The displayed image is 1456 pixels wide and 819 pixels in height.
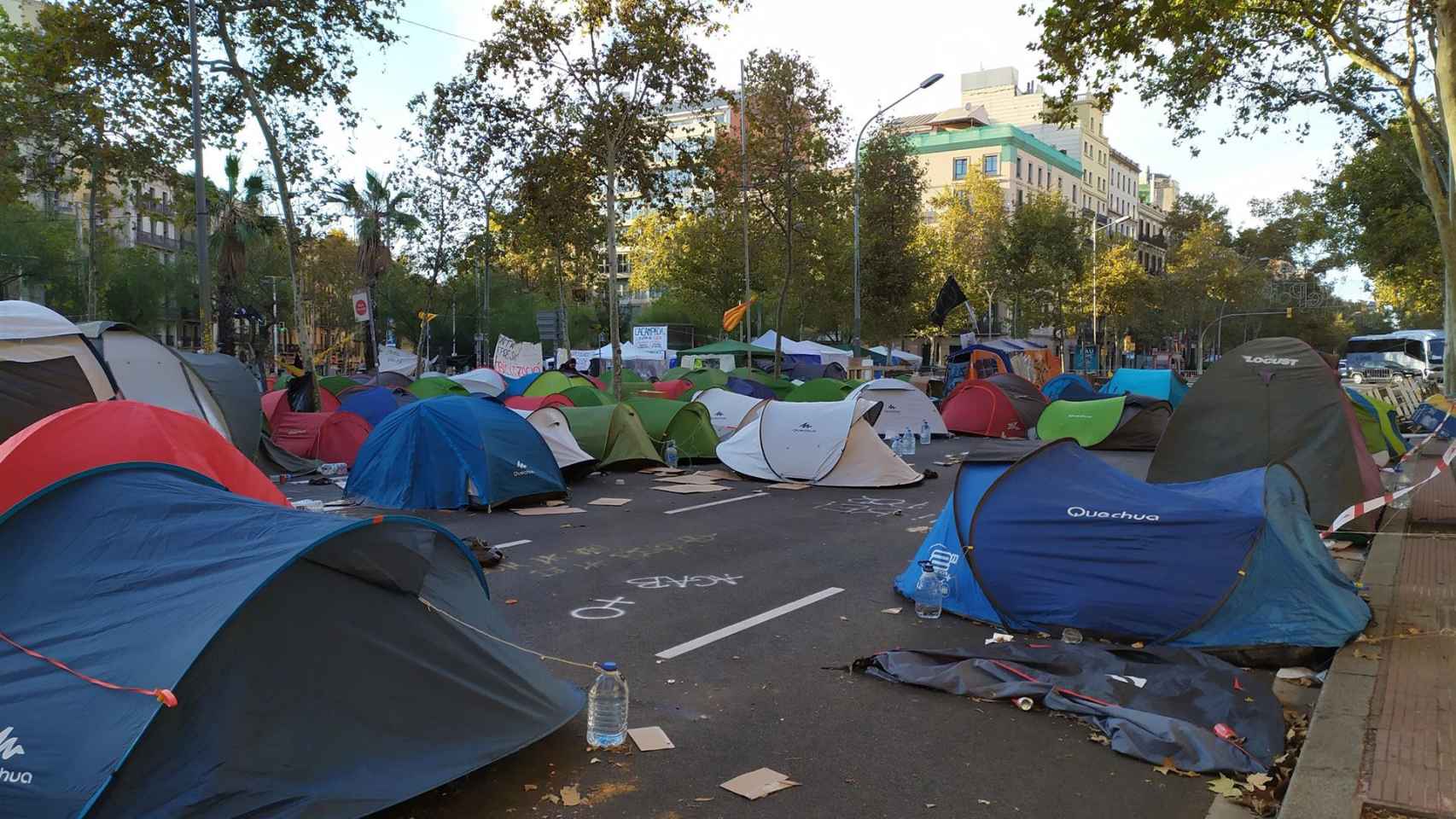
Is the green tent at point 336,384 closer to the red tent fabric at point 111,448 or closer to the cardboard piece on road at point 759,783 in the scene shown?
the red tent fabric at point 111,448

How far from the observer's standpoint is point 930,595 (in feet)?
23.2

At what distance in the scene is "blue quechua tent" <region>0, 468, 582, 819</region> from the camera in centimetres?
349

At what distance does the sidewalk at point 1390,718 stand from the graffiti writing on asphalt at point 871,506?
208 inches

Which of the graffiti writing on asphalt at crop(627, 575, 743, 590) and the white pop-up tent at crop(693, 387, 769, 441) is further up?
the white pop-up tent at crop(693, 387, 769, 441)

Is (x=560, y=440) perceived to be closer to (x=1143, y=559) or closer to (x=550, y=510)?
(x=550, y=510)

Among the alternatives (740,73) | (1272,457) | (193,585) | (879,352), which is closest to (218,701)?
(193,585)

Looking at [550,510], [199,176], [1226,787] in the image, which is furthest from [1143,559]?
[199,176]

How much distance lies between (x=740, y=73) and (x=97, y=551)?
2682cm

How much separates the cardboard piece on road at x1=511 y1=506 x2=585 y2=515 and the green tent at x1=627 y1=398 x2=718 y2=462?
480cm

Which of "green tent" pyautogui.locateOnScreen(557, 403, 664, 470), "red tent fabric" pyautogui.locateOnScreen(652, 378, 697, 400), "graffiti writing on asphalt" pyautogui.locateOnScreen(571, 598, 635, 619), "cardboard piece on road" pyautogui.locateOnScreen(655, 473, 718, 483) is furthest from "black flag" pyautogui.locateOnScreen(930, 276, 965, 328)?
"graffiti writing on asphalt" pyautogui.locateOnScreen(571, 598, 635, 619)

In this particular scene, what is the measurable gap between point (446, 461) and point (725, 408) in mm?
7048

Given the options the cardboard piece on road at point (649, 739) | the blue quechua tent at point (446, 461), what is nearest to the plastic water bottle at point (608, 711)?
the cardboard piece on road at point (649, 739)

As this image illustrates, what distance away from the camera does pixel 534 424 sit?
1411cm

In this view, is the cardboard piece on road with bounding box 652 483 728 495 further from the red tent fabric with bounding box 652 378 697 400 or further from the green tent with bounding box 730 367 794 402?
the green tent with bounding box 730 367 794 402
